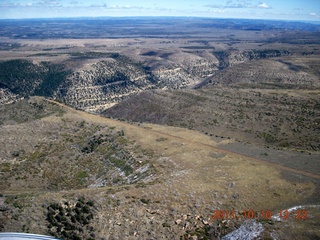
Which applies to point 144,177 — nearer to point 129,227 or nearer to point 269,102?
point 129,227

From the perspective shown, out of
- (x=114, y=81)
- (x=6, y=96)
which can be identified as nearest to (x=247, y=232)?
(x=6, y=96)

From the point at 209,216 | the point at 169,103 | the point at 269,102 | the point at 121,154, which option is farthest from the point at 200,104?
the point at 209,216

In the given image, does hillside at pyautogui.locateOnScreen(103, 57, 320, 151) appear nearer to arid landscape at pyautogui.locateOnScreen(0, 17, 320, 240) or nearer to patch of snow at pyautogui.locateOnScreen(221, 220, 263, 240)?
arid landscape at pyautogui.locateOnScreen(0, 17, 320, 240)

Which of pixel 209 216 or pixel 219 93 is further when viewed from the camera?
pixel 219 93

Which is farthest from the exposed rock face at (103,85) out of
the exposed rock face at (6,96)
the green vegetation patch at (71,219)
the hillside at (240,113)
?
the green vegetation patch at (71,219)

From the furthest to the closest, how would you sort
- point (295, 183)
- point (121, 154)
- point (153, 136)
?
point (153, 136) < point (121, 154) < point (295, 183)

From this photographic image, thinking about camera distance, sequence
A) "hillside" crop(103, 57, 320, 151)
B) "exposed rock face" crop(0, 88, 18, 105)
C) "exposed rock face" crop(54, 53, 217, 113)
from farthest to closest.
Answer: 1. "exposed rock face" crop(54, 53, 217, 113)
2. "exposed rock face" crop(0, 88, 18, 105)
3. "hillside" crop(103, 57, 320, 151)

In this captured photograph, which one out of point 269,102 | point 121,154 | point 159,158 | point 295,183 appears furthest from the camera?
point 269,102
